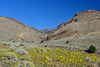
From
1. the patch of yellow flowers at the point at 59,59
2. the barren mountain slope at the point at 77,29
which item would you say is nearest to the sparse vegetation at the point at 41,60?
the patch of yellow flowers at the point at 59,59

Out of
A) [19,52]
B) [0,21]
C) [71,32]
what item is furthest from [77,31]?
[0,21]

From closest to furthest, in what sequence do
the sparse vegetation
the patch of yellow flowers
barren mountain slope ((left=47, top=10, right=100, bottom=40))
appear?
the sparse vegetation < the patch of yellow flowers < barren mountain slope ((left=47, top=10, right=100, bottom=40))

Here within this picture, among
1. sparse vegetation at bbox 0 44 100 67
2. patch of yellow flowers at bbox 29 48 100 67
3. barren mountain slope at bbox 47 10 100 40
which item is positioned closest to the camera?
sparse vegetation at bbox 0 44 100 67

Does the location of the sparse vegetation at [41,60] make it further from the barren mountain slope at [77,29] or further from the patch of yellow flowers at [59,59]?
the barren mountain slope at [77,29]

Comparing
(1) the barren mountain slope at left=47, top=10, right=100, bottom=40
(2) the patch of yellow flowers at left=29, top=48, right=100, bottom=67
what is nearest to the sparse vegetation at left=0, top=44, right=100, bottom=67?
(2) the patch of yellow flowers at left=29, top=48, right=100, bottom=67

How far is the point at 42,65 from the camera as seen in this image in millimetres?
5645

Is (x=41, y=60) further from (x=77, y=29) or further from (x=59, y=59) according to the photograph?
(x=77, y=29)

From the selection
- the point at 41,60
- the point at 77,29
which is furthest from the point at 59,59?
the point at 77,29

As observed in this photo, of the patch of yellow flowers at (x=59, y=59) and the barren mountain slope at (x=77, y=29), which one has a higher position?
the barren mountain slope at (x=77, y=29)

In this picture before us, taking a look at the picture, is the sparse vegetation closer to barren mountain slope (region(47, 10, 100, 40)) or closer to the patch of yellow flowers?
the patch of yellow flowers

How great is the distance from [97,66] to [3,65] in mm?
5450

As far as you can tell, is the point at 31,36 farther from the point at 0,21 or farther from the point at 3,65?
the point at 3,65

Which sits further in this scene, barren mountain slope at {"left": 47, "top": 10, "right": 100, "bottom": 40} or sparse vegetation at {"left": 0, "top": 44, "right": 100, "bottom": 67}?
barren mountain slope at {"left": 47, "top": 10, "right": 100, "bottom": 40}

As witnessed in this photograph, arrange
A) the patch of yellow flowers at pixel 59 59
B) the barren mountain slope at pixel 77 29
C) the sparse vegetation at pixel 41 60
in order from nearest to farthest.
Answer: the sparse vegetation at pixel 41 60 < the patch of yellow flowers at pixel 59 59 < the barren mountain slope at pixel 77 29
